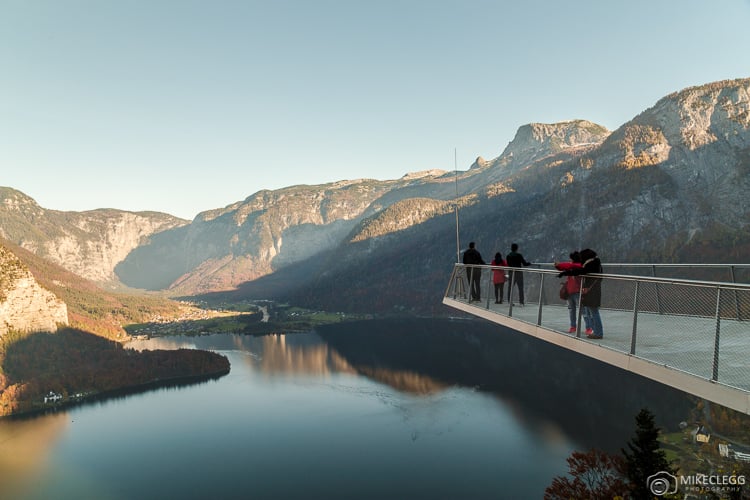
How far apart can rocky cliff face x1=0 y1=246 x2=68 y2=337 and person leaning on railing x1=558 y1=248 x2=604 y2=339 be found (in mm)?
166970

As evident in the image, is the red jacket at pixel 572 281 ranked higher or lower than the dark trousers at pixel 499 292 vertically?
higher

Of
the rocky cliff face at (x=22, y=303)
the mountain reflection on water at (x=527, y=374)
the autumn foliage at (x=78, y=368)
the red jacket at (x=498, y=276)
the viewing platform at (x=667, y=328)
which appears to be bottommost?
the autumn foliage at (x=78, y=368)

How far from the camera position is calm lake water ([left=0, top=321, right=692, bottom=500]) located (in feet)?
168

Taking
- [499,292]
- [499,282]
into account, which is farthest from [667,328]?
[499,292]

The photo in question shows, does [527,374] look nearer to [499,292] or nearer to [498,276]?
[499,292]

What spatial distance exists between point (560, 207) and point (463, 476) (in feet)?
560

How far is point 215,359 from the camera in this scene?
116 metres

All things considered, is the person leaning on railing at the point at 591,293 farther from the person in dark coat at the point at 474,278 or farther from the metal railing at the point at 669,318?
the person in dark coat at the point at 474,278

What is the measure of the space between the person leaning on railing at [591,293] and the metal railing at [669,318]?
0.76 feet

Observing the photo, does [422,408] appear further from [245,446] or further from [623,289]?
[623,289]

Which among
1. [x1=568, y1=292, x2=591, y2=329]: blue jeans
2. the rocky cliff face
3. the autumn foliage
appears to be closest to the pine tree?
[x1=568, y1=292, x2=591, y2=329]: blue jeans

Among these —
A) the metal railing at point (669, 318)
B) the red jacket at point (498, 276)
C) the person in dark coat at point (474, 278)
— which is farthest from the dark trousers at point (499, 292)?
the person in dark coat at point (474, 278)

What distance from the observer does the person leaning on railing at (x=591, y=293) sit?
9.86 meters

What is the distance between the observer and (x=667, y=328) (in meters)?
11.1
